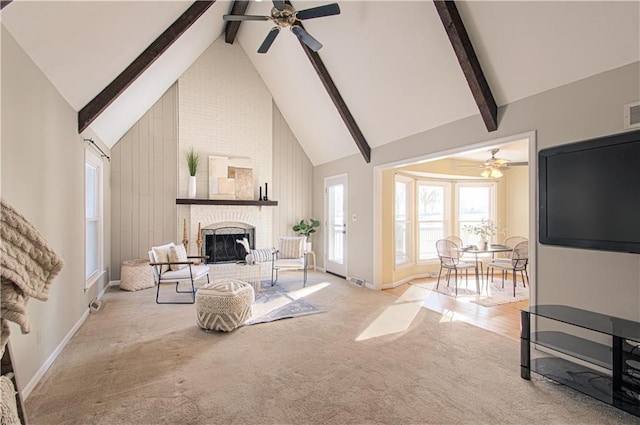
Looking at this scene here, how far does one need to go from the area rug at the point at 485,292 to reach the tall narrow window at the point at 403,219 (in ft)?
1.98

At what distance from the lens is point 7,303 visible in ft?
4.47

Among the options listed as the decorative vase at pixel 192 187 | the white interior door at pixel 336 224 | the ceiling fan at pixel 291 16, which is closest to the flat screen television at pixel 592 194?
the ceiling fan at pixel 291 16

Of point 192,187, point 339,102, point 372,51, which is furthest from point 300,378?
point 192,187

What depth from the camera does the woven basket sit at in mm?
5461

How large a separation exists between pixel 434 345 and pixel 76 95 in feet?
14.4

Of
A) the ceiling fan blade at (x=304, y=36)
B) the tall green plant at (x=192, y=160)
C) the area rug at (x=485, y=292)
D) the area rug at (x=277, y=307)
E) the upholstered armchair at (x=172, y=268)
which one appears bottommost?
the area rug at (x=485, y=292)

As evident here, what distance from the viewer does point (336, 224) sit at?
22.9 ft

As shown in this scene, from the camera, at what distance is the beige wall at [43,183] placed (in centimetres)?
224

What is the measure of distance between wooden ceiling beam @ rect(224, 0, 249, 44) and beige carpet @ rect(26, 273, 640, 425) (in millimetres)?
4802

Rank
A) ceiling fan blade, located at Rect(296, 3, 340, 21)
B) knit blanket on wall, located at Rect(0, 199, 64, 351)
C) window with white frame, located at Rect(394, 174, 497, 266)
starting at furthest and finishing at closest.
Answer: window with white frame, located at Rect(394, 174, 497, 266) → ceiling fan blade, located at Rect(296, 3, 340, 21) → knit blanket on wall, located at Rect(0, 199, 64, 351)

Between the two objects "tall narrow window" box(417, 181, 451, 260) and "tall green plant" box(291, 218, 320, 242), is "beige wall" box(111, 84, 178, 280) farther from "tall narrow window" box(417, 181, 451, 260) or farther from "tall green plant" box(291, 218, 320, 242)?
"tall narrow window" box(417, 181, 451, 260)

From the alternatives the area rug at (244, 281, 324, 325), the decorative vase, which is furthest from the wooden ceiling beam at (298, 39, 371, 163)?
the decorative vase

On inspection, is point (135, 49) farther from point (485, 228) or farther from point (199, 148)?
point (485, 228)

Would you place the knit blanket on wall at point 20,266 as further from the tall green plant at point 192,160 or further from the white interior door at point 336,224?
the white interior door at point 336,224
